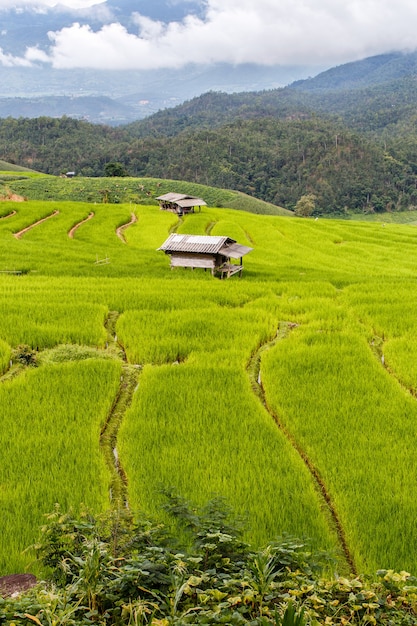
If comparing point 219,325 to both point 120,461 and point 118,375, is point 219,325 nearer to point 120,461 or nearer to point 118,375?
point 118,375

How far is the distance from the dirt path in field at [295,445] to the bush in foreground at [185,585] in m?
0.62

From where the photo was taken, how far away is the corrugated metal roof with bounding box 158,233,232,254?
17172 mm

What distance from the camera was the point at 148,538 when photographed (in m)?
3.79

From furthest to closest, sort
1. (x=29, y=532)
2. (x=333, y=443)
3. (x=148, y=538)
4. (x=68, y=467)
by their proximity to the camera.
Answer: (x=333, y=443)
(x=68, y=467)
(x=29, y=532)
(x=148, y=538)

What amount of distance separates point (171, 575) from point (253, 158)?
136638 mm

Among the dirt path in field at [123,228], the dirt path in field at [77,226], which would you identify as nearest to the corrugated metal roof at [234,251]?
the dirt path in field at [123,228]

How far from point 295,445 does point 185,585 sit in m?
3.00

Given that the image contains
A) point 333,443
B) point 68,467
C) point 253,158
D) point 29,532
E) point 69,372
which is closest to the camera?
point 29,532

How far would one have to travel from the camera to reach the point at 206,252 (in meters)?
17.2

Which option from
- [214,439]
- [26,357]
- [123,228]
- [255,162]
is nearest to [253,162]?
[255,162]

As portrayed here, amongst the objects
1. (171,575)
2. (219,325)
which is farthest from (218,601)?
(219,325)

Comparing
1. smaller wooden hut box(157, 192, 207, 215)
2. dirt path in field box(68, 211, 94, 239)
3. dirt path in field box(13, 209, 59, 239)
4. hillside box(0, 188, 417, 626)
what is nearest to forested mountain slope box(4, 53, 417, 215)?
smaller wooden hut box(157, 192, 207, 215)

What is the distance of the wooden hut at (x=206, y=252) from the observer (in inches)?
679

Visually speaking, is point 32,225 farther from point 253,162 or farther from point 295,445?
point 253,162
